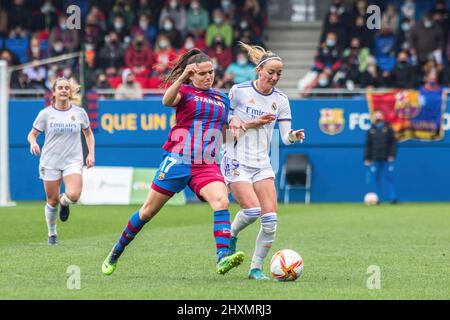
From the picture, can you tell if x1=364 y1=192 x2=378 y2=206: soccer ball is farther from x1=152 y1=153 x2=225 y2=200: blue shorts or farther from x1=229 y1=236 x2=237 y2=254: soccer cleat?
x1=152 y1=153 x2=225 y2=200: blue shorts

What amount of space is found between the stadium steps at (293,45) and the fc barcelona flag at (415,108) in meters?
3.60

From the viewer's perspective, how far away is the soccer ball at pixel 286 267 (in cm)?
1088

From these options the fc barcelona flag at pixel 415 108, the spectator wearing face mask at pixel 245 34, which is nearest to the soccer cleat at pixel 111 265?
the fc barcelona flag at pixel 415 108

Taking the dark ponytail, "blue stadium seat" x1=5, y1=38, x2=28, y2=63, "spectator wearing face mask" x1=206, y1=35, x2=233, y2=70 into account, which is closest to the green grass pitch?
the dark ponytail

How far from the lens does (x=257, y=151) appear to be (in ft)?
37.5

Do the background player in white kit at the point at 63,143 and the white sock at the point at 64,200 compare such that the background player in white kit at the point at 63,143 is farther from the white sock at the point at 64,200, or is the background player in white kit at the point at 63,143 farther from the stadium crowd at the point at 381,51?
the stadium crowd at the point at 381,51

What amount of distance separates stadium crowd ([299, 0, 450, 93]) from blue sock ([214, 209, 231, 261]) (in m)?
18.3

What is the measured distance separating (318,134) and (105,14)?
24.8ft

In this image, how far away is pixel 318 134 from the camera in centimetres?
2875

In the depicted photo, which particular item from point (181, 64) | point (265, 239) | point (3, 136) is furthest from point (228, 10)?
point (265, 239)

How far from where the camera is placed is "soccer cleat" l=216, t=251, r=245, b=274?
1034cm

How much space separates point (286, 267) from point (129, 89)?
18.0 meters
